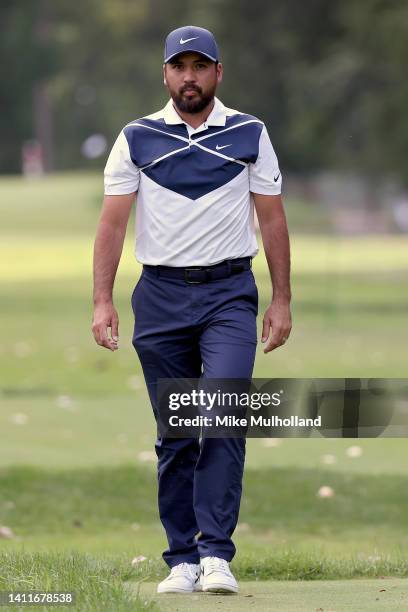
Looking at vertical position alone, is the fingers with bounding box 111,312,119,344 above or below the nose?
below

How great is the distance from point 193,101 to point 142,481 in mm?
5466

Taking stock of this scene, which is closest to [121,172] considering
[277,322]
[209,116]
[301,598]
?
[209,116]

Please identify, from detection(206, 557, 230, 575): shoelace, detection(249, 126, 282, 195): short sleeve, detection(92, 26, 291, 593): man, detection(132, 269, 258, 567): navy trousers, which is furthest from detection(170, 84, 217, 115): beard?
detection(206, 557, 230, 575): shoelace

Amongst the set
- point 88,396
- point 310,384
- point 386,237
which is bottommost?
point 310,384

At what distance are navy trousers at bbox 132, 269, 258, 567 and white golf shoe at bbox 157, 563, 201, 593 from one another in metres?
0.12

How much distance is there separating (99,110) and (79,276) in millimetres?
59606

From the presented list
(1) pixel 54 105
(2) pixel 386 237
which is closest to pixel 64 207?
(2) pixel 386 237

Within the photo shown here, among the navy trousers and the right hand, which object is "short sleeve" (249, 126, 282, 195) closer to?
the navy trousers

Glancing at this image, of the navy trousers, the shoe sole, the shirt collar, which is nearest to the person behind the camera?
the shoe sole

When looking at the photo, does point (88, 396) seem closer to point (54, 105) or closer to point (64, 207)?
point (64, 207)

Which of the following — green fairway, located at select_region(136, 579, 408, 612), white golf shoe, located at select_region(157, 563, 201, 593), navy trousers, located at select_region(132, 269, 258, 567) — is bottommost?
green fairway, located at select_region(136, 579, 408, 612)

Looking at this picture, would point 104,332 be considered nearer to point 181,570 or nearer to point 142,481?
point 181,570

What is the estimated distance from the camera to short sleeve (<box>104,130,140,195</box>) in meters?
6.11

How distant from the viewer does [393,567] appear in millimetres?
6973
